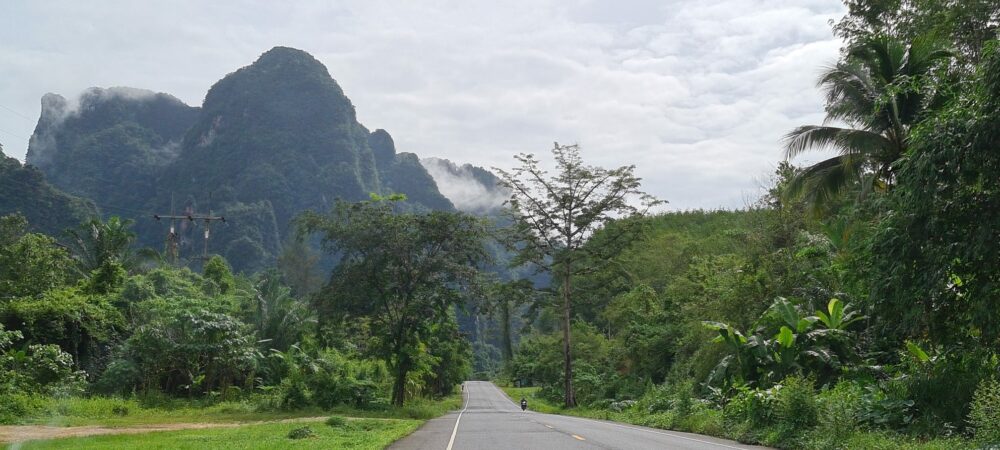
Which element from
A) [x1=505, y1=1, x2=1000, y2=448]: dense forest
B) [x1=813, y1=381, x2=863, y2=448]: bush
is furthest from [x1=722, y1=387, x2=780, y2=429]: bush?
[x1=813, y1=381, x2=863, y2=448]: bush

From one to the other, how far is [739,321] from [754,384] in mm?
8041

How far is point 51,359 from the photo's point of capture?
21.8 m

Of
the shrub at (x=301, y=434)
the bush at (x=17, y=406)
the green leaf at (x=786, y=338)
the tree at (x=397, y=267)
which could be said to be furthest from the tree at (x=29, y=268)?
the green leaf at (x=786, y=338)

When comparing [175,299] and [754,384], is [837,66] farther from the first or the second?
[175,299]

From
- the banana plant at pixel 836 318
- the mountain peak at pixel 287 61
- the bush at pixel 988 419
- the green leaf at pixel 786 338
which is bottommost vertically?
the bush at pixel 988 419

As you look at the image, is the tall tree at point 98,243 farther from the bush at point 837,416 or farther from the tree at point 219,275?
the bush at point 837,416

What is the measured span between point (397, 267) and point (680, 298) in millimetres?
14228

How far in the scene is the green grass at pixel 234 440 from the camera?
13.5 metres

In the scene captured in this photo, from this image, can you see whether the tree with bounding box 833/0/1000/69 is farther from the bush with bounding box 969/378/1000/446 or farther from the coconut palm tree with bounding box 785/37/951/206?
the bush with bounding box 969/378/1000/446

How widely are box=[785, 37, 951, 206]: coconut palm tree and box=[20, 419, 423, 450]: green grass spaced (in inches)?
548

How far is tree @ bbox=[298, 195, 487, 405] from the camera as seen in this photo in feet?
100

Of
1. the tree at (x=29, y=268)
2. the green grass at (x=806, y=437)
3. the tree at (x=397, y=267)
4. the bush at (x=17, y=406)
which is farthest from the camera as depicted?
the tree at (x=397, y=267)

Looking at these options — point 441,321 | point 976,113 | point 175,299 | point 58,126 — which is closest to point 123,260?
point 175,299

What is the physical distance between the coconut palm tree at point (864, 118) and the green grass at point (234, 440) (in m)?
13.9
